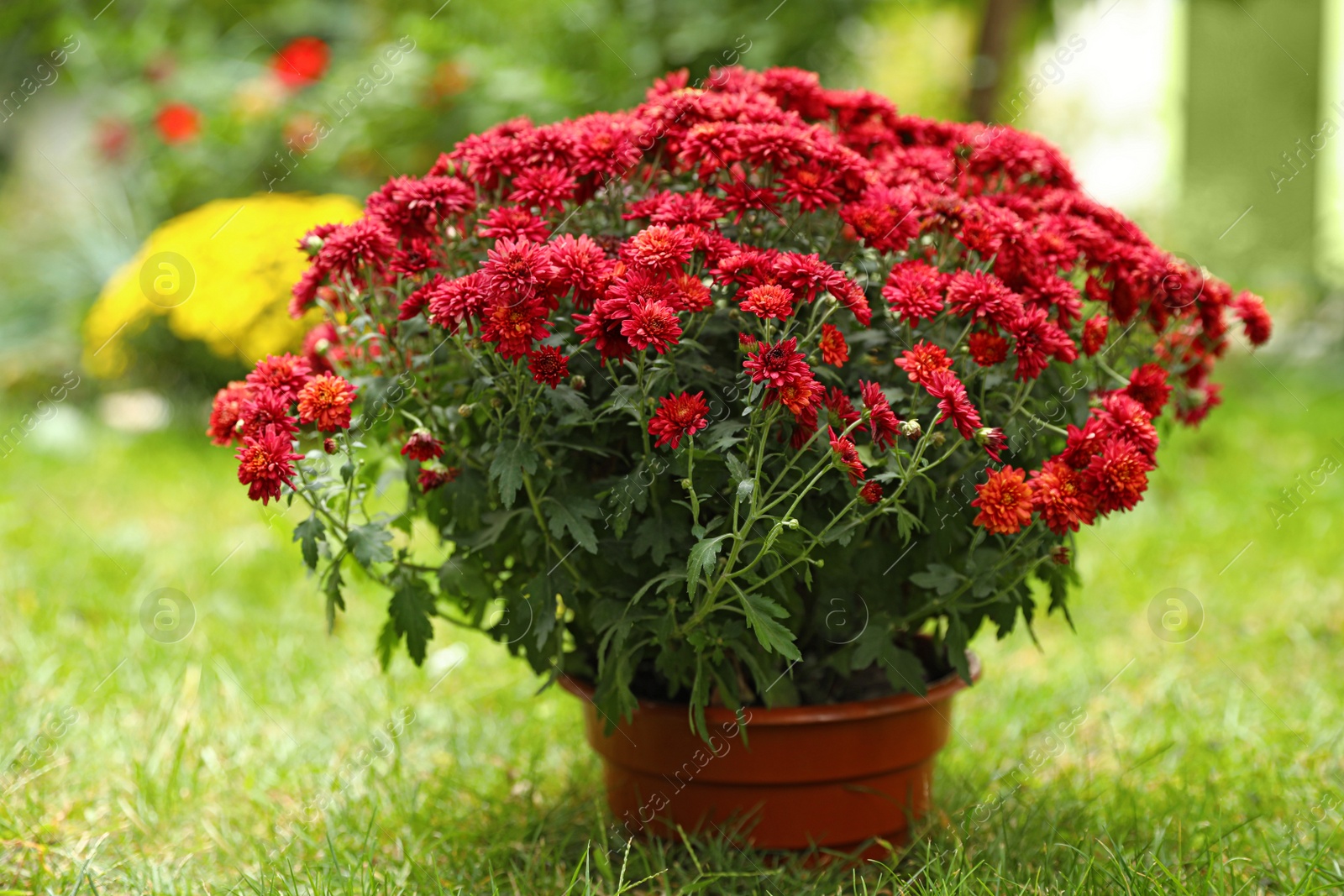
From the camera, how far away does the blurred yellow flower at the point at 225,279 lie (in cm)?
A: 512

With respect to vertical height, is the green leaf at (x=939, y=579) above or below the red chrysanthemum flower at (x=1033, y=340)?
below

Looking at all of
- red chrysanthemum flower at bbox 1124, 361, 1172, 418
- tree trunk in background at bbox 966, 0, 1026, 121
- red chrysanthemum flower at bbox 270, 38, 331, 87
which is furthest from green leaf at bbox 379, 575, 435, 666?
red chrysanthemum flower at bbox 270, 38, 331, 87

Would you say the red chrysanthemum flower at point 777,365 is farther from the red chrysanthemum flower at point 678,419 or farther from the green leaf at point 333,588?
the green leaf at point 333,588

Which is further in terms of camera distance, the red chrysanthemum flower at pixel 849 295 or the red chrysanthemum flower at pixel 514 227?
the red chrysanthemum flower at pixel 514 227

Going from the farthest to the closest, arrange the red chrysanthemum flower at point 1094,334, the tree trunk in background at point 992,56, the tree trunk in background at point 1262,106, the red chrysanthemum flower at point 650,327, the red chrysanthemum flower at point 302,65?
the tree trunk in background at point 1262,106 < the red chrysanthemum flower at point 302,65 < the tree trunk in background at point 992,56 < the red chrysanthemum flower at point 1094,334 < the red chrysanthemum flower at point 650,327

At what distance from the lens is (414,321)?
5.69 feet

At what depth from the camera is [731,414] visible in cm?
168

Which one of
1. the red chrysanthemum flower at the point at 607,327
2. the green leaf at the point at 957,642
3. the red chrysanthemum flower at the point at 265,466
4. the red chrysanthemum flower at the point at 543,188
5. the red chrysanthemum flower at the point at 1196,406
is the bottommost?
the green leaf at the point at 957,642

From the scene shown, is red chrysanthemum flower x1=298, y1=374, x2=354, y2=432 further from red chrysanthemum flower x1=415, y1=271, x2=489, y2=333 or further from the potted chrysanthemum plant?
red chrysanthemum flower x1=415, y1=271, x2=489, y2=333

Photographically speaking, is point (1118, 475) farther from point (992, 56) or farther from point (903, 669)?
point (992, 56)

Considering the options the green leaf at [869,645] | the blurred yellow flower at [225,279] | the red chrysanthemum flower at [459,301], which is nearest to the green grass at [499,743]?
the green leaf at [869,645]

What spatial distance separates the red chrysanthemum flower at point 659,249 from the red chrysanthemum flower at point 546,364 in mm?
164

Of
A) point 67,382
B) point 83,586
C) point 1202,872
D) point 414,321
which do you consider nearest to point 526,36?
point 67,382

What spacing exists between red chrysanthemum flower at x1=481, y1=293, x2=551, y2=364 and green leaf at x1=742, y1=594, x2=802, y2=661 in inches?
17.8
